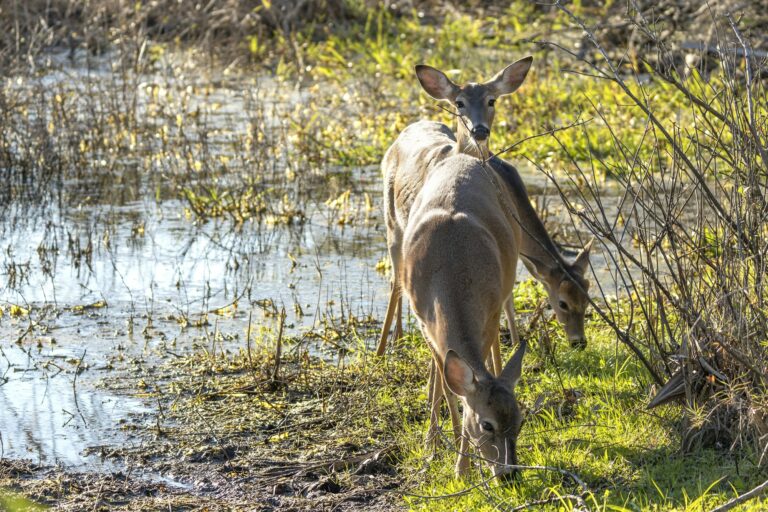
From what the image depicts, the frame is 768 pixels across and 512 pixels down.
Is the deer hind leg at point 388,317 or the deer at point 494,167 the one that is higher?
the deer at point 494,167

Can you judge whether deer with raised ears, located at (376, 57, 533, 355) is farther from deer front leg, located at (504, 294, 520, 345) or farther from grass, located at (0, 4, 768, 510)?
deer front leg, located at (504, 294, 520, 345)

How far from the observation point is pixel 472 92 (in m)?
8.22

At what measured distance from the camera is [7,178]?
35.6ft

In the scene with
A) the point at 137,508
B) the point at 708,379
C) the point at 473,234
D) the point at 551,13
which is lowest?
the point at 137,508

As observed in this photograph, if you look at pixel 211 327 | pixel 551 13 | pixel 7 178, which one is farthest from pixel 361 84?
pixel 211 327

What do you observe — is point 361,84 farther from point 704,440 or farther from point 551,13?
point 704,440

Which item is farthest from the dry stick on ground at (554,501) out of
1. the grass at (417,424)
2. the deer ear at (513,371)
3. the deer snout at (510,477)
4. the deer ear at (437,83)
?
the deer ear at (437,83)

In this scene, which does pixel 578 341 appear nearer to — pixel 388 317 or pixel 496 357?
pixel 496 357

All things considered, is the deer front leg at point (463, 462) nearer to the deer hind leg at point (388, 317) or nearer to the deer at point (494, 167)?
the deer at point (494, 167)

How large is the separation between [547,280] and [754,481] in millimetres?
2702

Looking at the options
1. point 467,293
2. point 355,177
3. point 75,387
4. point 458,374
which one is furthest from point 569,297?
point 355,177

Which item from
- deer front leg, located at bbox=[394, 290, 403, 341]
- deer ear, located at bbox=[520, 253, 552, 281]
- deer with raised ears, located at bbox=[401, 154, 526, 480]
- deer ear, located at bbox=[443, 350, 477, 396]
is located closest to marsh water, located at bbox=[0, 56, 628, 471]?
deer front leg, located at bbox=[394, 290, 403, 341]

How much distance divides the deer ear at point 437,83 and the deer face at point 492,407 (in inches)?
140

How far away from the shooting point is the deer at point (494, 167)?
7219 millimetres
